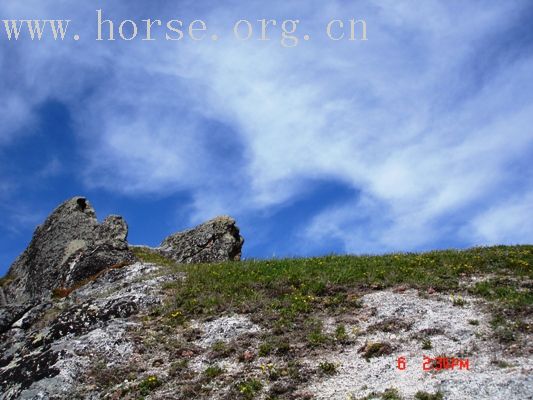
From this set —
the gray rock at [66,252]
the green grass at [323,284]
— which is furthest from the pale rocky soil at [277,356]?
the gray rock at [66,252]

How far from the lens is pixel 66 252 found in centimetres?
4006

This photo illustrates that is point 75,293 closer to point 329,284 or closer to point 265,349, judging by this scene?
point 329,284

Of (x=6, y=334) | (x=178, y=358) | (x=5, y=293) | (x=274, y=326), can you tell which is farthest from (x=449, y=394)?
(x=5, y=293)

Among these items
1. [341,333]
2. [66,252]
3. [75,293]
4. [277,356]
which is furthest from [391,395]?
[66,252]

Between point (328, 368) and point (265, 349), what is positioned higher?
point (265, 349)

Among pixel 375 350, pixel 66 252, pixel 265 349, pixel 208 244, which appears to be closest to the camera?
pixel 375 350

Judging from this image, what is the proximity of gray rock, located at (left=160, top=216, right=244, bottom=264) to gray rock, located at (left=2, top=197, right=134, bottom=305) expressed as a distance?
161 inches

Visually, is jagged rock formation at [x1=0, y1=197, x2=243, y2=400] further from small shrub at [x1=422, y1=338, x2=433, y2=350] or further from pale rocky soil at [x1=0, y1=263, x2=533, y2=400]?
small shrub at [x1=422, y1=338, x2=433, y2=350]

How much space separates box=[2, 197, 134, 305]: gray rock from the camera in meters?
37.1

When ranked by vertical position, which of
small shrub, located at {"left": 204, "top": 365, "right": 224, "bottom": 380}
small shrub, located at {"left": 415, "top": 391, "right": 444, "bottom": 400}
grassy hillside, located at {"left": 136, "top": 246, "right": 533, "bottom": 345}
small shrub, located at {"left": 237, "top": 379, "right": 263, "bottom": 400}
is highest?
grassy hillside, located at {"left": 136, "top": 246, "right": 533, "bottom": 345}

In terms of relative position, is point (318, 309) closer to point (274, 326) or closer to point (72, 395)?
point (274, 326)

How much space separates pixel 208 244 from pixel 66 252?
1022cm

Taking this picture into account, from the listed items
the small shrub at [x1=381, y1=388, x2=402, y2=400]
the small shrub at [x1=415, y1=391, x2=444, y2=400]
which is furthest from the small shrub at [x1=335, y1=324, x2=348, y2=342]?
the small shrub at [x1=415, y1=391, x2=444, y2=400]

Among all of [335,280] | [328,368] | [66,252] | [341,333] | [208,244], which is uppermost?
[208,244]
